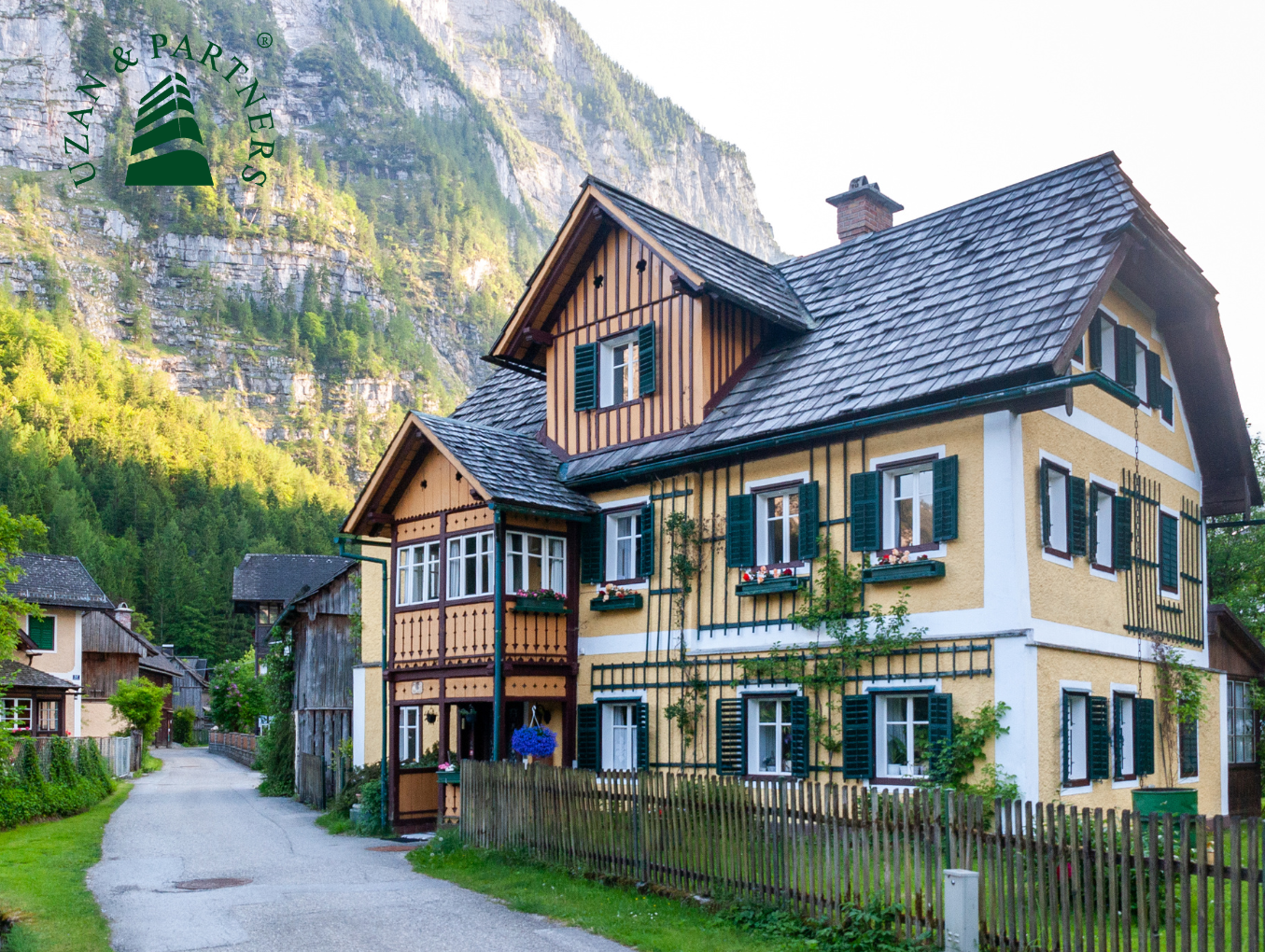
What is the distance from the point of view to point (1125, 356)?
1884 centimetres

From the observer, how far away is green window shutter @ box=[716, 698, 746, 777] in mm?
17891

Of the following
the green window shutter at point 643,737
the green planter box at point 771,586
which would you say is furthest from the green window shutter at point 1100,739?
the green window shutter at point 643,737

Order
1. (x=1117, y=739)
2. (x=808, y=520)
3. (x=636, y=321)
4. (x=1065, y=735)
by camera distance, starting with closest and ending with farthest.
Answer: (x=1065, y=735) < (x=808, y=520) < (x=1117, y=739) < (x=636, y=321)

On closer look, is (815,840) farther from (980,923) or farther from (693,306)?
(693,306)

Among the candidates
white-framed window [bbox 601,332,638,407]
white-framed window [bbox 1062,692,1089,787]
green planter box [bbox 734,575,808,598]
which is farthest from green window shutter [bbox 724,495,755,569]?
white-framed window [bbox 1062,692,1089,787]

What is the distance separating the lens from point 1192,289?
19453 mm

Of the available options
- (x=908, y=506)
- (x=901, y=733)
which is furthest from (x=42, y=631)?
(x=908, y=506)

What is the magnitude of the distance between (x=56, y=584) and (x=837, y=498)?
3846 cm

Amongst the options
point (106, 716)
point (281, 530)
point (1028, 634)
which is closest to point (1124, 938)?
point (1028, 634)

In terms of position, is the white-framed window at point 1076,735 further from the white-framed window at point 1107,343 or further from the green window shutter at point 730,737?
the white-framed window at point 1107,343

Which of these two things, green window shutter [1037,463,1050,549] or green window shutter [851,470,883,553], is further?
green window shutter [851,470,883,553]

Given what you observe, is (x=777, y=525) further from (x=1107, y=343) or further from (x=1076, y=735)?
(x=1107, y=343)

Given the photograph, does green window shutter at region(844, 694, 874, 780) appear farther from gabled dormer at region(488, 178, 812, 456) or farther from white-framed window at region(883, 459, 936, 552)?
gabled dormer at region(488, 178, 812, 456)

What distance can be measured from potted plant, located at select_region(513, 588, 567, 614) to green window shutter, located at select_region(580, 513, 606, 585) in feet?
1.89
